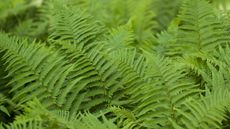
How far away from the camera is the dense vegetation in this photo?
2160 millimetres

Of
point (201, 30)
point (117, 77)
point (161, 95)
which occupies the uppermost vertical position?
point (201, 30)

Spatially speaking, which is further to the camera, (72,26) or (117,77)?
(72,26)

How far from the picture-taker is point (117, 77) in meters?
2.59

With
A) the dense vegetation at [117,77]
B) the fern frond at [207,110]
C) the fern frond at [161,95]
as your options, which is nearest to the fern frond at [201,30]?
the dense vegetation at [117,77]

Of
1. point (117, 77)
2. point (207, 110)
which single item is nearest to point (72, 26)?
point (117, 77)

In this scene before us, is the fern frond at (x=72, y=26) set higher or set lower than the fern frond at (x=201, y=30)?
higher

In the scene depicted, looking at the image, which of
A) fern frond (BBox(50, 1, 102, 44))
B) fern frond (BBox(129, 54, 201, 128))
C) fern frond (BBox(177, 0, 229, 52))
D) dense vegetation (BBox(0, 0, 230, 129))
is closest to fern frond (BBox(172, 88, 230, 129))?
dense vegetation (BBox(0, 0, 230, 129))

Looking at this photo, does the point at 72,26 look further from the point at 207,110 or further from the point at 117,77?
the point at 207,110

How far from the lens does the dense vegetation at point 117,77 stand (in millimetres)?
2160

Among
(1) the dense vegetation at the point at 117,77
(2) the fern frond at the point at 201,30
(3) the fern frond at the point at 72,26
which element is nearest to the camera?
(1) the dense vegetation at the point at 117,77

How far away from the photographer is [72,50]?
8.73ft

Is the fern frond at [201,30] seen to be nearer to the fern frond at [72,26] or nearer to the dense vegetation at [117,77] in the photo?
the dense vegetation at [117,77]

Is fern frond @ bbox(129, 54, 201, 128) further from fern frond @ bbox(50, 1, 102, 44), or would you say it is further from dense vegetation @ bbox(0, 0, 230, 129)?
fern frond @ bbox(50, 1, 102, 44)

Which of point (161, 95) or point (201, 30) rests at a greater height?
point (201, 30)
